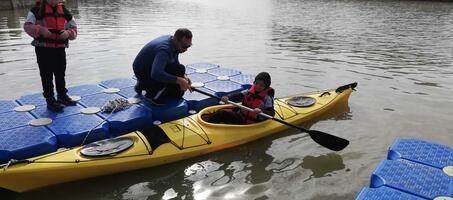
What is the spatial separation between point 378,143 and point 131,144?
359cm

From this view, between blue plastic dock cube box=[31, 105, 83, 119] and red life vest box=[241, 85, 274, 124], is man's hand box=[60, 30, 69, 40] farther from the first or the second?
red life vest box=[241, 85, 274, 124]

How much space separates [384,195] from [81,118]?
3762 millimetres

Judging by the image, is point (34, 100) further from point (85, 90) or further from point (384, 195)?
point (384, 195)

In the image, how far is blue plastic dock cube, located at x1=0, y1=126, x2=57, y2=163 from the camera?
13.4 ft

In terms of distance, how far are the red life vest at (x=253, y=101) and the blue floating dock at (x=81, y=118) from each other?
832mm

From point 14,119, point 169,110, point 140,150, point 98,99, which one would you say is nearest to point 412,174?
point 140,150

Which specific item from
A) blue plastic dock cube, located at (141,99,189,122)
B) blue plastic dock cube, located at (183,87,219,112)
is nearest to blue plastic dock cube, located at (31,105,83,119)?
blue plastic dock cube, located at (141,99,189,122)

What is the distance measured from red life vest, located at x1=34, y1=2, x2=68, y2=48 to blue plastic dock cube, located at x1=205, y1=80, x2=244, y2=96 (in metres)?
2.56

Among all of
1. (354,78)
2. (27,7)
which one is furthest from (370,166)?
(27,7)

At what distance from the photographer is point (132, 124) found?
5.11 m

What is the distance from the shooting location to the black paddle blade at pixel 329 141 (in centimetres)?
507

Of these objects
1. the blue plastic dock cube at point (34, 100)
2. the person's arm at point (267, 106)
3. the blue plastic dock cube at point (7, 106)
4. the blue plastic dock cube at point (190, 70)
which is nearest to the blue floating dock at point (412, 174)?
the person's arm at point (267, 106)

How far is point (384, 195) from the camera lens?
356 cm

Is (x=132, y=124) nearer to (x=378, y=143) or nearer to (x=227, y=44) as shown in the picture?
(x=378, y=143)
